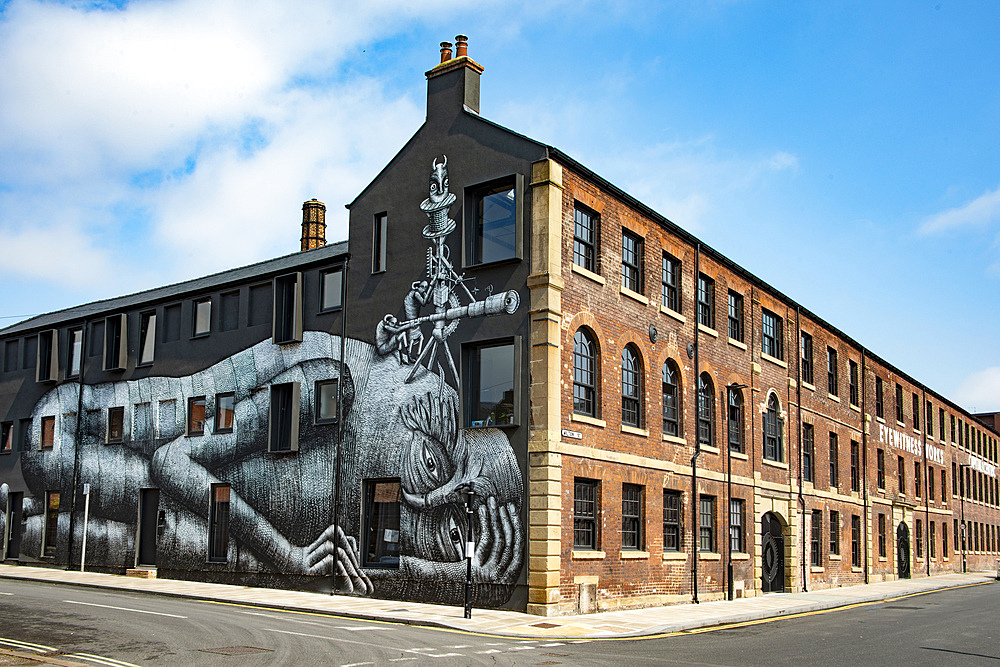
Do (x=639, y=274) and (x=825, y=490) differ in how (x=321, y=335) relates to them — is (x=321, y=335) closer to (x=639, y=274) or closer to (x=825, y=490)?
(x=639, y=274)

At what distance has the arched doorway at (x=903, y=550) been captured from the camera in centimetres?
4400

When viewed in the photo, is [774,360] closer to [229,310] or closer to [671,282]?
[671,282]

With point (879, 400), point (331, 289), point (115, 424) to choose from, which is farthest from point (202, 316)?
point (879, 400)

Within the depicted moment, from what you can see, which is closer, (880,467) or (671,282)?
(671,282)

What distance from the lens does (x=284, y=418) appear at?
86.6ft

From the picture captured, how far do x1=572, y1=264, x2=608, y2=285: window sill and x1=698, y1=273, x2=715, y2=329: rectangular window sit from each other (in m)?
6.55

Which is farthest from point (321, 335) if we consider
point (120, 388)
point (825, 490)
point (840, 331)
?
point (840, 331)

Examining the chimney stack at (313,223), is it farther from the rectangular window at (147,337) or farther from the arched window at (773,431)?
the arched window at (773,431)

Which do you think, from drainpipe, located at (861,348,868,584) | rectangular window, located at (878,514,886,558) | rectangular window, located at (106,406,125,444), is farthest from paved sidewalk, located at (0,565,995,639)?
rectangular window, located at (878,514,886,558)

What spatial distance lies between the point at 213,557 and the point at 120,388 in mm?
8049

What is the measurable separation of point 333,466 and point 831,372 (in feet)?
75.7

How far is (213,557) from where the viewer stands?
27.5m

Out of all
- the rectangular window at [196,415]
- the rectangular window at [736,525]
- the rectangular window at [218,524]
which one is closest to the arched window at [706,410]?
the rectangular window at [736,525]

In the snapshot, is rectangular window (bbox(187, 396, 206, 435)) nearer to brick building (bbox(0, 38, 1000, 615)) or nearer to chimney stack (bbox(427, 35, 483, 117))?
brick building (bbox(0, 38, 1000, 615))
